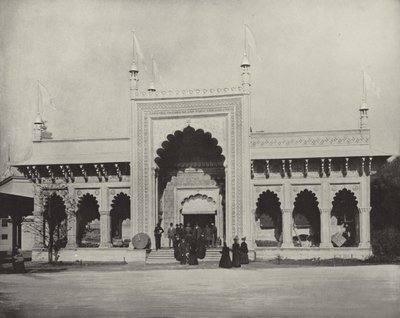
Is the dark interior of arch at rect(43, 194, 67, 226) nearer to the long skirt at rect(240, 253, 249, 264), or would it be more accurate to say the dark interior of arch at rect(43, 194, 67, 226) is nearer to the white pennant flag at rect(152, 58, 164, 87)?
the white pennant flag at rect(152, 58, 164, 87)

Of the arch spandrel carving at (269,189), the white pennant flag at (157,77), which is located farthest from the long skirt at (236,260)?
the white pennant flag at (157,77)

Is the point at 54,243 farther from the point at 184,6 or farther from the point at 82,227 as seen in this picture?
the point at 184,6

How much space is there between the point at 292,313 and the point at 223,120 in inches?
548

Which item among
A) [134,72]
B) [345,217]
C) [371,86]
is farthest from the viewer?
[345,217]

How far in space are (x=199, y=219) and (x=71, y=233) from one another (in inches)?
215

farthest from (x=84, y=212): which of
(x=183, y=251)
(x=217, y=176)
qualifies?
(x=183, y=251)

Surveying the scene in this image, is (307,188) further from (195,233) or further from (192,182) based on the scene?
(192,182)

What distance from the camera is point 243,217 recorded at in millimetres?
23953

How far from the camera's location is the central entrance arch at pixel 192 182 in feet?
86.4

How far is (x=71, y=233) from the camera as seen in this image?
25828 mm

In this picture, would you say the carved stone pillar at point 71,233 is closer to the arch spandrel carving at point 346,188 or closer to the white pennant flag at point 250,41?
the white pennant flag at point 250,41

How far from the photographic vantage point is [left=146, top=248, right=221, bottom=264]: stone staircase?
74.2ft

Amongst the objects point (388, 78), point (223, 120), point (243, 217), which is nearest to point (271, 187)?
point (243, 217)

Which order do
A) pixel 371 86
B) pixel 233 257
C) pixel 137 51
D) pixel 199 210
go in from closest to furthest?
pixel 233 257, pixel 371 86, pixel 137 51, pixel 199 210
